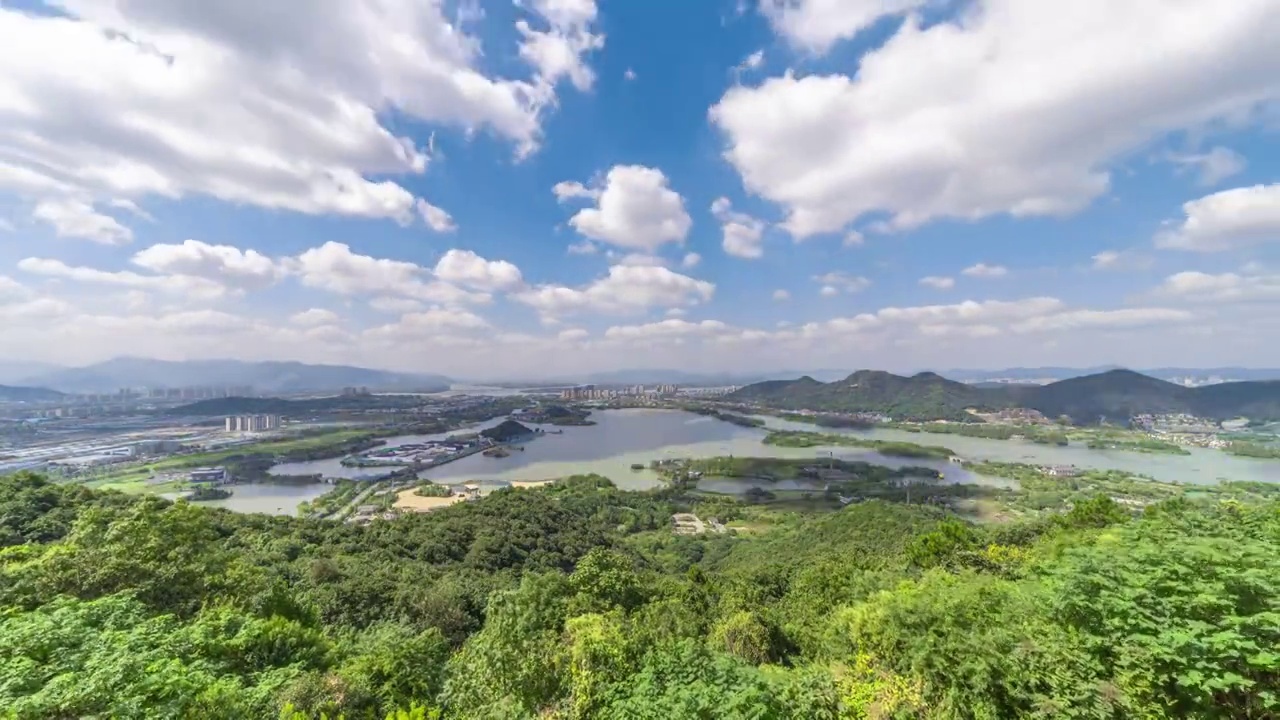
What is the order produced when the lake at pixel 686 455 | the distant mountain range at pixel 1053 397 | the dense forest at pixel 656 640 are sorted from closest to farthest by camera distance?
the dense forest at pixel 656 640
the lake at pixel 686 455
the distant mountain range at pixel 1053 397

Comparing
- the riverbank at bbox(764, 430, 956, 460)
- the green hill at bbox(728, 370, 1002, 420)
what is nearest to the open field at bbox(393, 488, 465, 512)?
the riverbank at bbox(764, 430, 956, 460)

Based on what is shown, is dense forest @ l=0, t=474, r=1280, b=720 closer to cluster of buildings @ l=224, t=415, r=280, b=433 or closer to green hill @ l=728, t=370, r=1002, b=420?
cluster of buildings @ l=224, t=415, r=280, b=433

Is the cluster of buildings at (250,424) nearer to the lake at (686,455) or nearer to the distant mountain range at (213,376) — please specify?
the lake at (686,455)

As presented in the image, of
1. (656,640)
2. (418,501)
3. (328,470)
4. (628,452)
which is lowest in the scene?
(628,452)

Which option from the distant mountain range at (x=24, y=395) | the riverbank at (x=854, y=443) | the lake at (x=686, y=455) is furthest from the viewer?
the distant mountain range at (x=24, y=395)

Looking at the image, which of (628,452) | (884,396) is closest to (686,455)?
(628,452)

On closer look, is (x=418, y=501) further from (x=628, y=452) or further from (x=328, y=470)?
(x=628, y=452)

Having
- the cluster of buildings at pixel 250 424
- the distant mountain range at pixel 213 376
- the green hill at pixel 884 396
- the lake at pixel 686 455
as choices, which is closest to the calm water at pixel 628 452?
the lake at pixel 686 455
